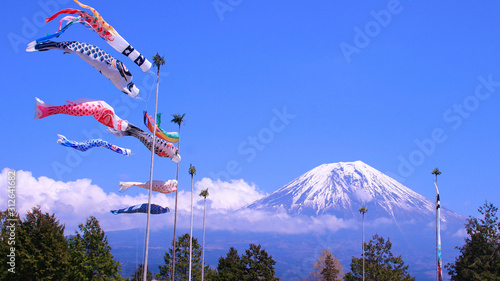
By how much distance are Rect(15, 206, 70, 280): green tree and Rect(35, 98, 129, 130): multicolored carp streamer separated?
1463 centimetres

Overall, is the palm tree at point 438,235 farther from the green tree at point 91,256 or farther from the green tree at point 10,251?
the green tree at point 10,251

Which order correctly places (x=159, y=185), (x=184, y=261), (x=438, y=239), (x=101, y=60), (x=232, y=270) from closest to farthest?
(x=101, y=60)
(x=159, y=185)
(x=438, y=239)
(x=184, y=261)
(x=232, y=270)

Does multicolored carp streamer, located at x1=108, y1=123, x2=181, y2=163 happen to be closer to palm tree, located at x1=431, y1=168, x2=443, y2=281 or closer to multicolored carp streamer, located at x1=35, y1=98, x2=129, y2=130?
multicolored carp streamer, located at x1=35, y1=98, x2=129, y2=130

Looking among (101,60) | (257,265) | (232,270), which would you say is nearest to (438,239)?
(101,60)

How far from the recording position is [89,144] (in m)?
26.7

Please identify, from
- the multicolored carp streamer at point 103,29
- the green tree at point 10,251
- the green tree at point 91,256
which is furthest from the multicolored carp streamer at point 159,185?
the green tree at point 91,256

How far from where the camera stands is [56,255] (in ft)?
119

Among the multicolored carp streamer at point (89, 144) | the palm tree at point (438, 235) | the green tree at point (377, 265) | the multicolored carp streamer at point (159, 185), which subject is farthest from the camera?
the green tree at point (377, 265)

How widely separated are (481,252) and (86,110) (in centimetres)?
4017

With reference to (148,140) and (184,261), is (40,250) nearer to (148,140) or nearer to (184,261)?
(148,140)

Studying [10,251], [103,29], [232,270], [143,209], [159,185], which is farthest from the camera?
[232,270]

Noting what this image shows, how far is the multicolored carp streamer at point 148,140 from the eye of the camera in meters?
27.1

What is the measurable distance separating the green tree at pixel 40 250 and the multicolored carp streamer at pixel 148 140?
1358cm

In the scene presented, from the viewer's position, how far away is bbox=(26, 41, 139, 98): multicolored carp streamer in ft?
73.5
